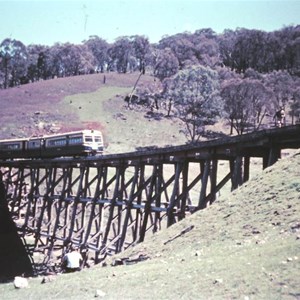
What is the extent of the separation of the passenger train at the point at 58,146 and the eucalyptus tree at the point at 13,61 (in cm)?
6186

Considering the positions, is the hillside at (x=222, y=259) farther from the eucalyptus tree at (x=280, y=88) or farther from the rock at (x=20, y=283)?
the eucalyptus tree at (x=280, y=88)

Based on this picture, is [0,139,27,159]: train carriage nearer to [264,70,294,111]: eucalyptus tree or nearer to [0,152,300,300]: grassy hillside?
[0,152,300,300]: grassy hillside

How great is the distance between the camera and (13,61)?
305 ft

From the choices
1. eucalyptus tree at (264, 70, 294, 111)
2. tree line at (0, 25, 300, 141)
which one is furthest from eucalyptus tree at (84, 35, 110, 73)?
eucalyptus tree at (264, 70, 294, 111)

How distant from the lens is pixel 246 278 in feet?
20.3

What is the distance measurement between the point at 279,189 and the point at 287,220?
1.81 metres

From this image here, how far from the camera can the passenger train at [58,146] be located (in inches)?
1048

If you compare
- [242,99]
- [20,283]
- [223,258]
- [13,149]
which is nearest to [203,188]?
[20,283]

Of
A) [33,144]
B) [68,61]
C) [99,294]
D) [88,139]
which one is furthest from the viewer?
[68,61]

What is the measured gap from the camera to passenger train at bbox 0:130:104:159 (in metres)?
26.6

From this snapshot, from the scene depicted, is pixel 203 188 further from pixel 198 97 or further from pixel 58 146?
pixel 198 97

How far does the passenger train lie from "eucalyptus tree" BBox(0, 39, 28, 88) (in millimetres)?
61859

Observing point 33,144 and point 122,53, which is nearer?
point 33,144

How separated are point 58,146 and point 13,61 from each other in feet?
232
